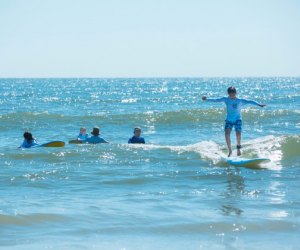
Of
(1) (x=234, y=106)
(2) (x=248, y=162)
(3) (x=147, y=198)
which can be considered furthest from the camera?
(1) (x=234, y=106)

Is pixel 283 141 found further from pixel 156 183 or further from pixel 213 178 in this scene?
pixel 156 183

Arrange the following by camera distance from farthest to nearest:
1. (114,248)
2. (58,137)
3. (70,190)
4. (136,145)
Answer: (58,137) → (136,145) → (70,190) → (114,248)

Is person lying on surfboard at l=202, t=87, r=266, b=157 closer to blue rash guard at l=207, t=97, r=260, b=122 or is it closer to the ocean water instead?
blue rash guard at l=207, t=97, r=260, b=122

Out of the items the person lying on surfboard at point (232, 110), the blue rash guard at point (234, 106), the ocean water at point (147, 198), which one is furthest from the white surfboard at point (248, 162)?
the blue rash guard at point (234, 106)

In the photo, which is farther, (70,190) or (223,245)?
(70,190)

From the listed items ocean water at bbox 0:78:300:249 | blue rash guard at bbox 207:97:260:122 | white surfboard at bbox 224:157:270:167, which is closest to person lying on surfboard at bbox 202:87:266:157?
blue rash guard at bbox 207:97:260:122

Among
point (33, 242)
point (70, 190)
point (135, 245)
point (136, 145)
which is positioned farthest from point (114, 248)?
point (136, 145)

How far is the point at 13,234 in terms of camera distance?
287 inches

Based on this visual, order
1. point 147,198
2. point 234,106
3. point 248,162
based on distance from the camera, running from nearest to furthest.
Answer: point 147,198
point 248,162
point 234,106

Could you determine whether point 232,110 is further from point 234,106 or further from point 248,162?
point 248,162

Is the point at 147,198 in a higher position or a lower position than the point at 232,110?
lower

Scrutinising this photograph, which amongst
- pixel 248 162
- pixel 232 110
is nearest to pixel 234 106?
pixel 232 110

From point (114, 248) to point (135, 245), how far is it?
0.90 ft

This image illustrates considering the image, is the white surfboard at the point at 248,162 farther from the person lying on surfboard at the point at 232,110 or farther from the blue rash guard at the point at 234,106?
the blue rash guard at the point at 234,106
